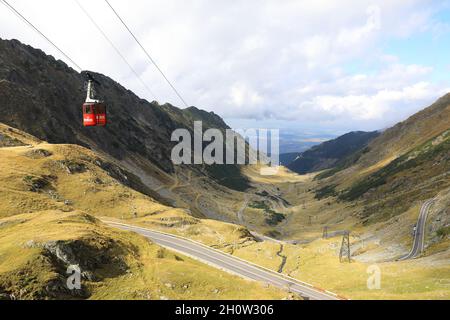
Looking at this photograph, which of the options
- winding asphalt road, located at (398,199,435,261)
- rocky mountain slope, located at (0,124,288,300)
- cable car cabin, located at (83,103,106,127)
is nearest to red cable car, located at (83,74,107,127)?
cable car cabin, located at (83,103,106,127)

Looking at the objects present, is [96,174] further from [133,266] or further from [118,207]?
[133,266]

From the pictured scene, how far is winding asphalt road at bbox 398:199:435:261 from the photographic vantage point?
102m

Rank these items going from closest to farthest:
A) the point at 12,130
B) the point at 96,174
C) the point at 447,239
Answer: the point at 447,239
the point at 96,174
the point at 12,130

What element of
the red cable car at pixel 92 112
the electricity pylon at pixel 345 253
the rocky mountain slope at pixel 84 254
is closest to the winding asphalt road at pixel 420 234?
the electricity pylon at pixel 345 253

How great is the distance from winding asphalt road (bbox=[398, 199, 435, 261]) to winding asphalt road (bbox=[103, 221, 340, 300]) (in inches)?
1796

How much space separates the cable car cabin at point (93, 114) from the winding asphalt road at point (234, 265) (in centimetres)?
3247

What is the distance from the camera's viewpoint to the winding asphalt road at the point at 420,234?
334 feet

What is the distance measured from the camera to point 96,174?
4557 inches

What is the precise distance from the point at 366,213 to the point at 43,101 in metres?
169

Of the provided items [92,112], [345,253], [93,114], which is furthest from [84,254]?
[345,253]

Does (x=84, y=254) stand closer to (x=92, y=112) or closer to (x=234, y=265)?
(x=92, y=112)

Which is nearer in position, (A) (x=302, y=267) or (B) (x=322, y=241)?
(A) (x=302, y=267)
